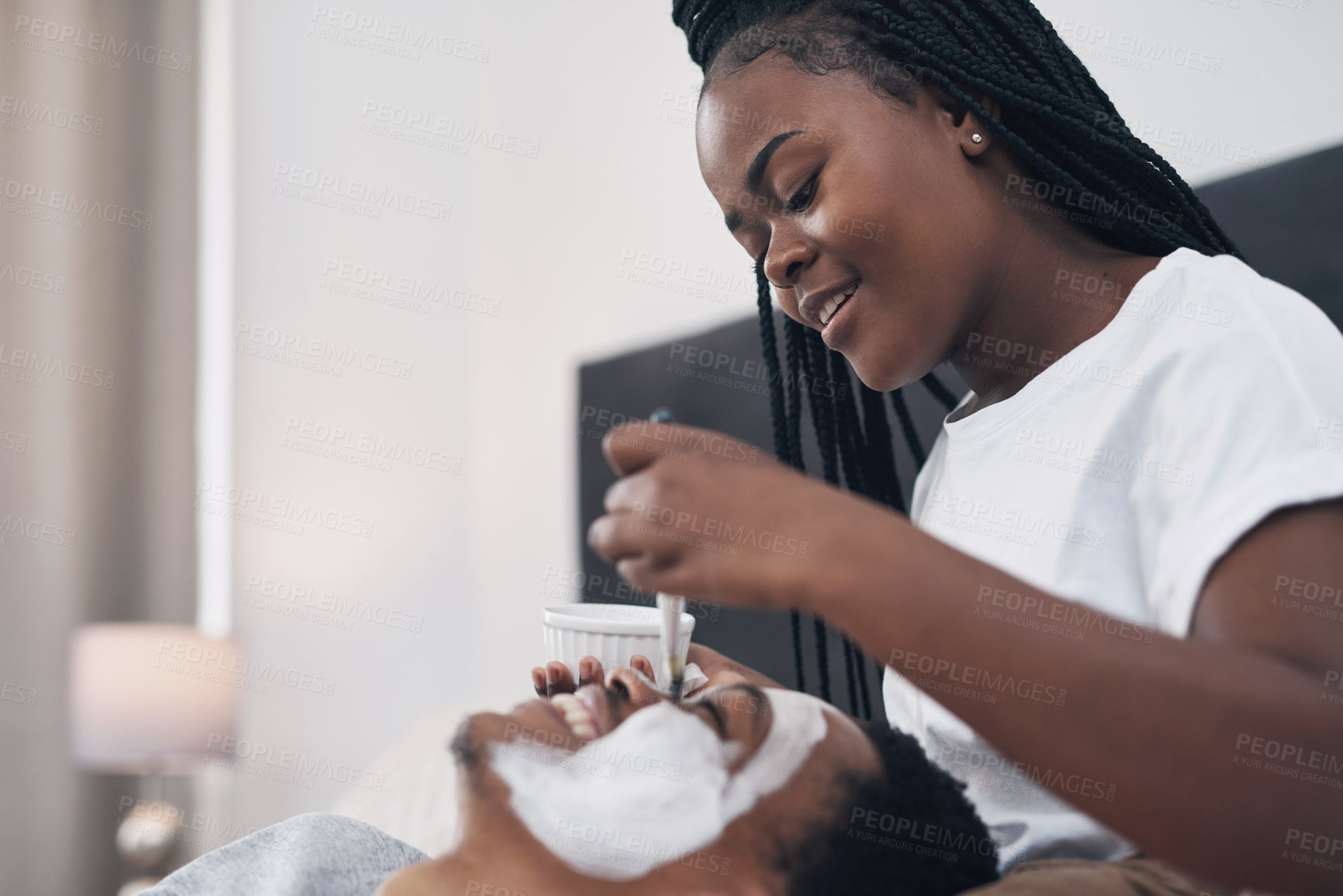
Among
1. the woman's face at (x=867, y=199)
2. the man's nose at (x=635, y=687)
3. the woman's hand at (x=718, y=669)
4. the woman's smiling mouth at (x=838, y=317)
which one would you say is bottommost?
the woman's hand at (x=718, y=669)

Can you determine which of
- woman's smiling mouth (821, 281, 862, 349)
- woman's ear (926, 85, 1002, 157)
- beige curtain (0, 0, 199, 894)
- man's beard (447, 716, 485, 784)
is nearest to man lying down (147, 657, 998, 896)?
man's beard (447, 716, 485, 784)

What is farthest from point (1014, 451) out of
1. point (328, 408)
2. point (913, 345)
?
point (328, 408)

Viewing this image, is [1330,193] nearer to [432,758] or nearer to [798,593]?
[798,593]

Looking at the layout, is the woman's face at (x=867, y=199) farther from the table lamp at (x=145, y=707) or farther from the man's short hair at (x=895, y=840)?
the table lamp at (x=145, y=707)

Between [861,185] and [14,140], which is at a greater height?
[14,140]

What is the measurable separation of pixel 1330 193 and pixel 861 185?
499 millimetres

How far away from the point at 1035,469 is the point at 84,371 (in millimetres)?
2260

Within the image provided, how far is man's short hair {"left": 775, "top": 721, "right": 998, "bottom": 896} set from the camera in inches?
22.4

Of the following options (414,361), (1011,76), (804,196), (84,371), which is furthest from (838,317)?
(84,371)

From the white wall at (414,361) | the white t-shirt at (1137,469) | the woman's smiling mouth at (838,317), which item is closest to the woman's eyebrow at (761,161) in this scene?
the woman's smiling mouth at (838,317)

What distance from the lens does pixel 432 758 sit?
164cm

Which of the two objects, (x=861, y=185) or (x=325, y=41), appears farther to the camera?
(x=325, y=41)

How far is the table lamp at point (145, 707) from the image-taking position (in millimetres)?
1952

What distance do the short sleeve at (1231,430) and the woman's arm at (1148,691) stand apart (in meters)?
0.04
